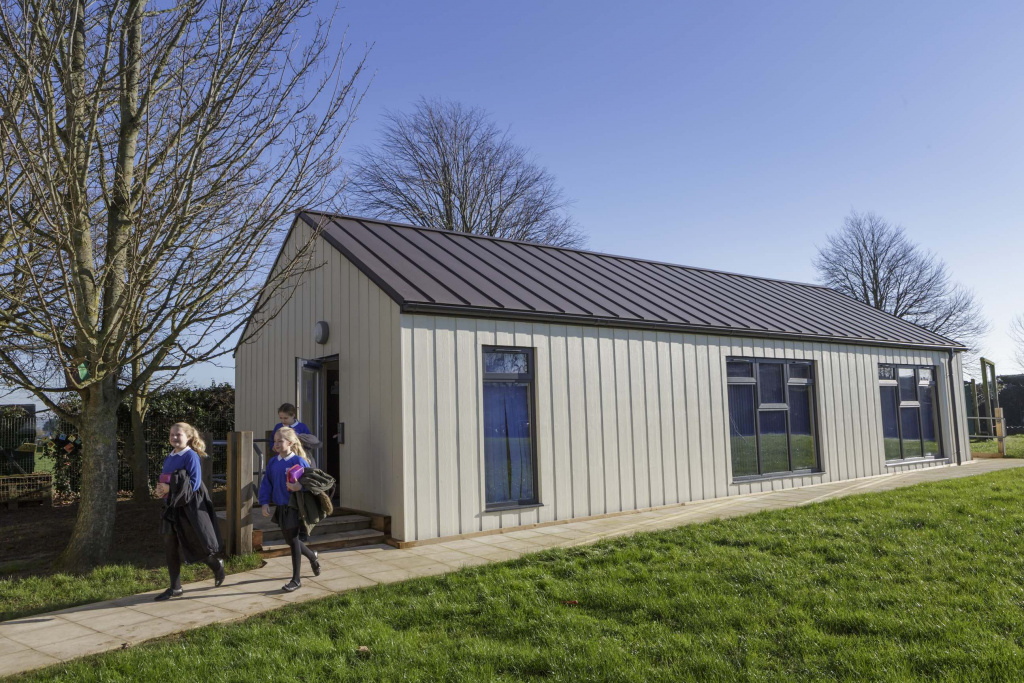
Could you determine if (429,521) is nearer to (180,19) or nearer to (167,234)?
(167,234)

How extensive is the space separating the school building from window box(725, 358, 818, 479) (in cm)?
3

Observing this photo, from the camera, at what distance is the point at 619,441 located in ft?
31.8

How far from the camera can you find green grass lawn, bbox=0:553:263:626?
5.75m

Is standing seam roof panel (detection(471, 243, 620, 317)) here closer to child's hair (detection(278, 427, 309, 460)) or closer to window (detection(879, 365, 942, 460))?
child's hair (detection(278, 427, 309, 460))

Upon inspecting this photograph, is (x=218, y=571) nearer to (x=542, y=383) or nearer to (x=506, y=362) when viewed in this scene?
(x=506, y=362)

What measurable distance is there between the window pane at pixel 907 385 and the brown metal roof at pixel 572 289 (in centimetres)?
67

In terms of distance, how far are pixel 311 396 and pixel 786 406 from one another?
25.7ft

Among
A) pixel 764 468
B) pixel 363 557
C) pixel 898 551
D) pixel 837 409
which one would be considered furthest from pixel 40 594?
pixel 837 409

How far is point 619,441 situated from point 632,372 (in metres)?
1.01

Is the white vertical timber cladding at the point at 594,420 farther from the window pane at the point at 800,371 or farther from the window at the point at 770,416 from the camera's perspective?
the window pane at the point at 800,371

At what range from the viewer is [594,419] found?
9461 mm

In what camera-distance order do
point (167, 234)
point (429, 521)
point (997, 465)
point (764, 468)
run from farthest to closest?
point (997, 465) < point (764, 468) < point (429, 521) < point (167, 234)

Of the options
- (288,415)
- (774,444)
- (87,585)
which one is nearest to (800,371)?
(774,444)

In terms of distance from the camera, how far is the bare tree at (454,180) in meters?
25.3
